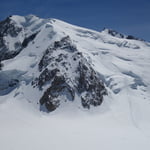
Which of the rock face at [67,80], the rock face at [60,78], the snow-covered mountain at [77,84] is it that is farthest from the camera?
the rock face at [60,78]

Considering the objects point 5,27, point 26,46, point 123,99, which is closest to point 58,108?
point 123,99

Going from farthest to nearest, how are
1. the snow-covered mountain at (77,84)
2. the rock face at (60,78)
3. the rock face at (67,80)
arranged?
the rock face at (60,78), the rock face at (67,80), the snow-covered mountain at (77,84)

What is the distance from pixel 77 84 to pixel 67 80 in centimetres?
309

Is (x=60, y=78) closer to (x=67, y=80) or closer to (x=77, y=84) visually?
(x=67, y=80)

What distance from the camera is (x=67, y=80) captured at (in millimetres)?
65312

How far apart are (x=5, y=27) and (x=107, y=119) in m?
88.0

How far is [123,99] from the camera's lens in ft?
222

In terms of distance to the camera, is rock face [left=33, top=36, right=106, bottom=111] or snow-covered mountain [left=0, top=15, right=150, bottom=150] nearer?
snow-covered mountain [left=0, top=15, right=150, bottom=150]

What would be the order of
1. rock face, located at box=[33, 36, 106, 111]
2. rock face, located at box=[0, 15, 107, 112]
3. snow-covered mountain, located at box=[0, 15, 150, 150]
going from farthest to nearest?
rock face, located at box=[0, 15, 107, 112], rock face, located at box=[33, 36, 106, 111], snow-covered mountain, located at box=[0, 15, 150, 150]

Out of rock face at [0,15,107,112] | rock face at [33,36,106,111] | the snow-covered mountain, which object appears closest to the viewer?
the snow-covered mountain

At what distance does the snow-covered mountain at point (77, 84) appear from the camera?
57.9 meters

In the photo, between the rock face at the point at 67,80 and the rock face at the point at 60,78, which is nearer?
the rock face at the point at 67,80

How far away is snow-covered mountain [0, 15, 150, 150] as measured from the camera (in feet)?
190

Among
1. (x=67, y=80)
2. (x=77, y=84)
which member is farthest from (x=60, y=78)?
(x=77, y=84)
